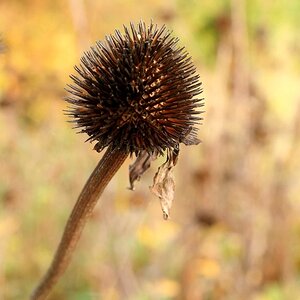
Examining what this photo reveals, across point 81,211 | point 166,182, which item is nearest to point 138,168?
point 166,182

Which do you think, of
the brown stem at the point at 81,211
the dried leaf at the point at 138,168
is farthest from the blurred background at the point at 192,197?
the brown stem at the point at 81,211

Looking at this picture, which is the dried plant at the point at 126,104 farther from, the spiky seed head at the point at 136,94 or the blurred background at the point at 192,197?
the blurred background at the point at 192,197

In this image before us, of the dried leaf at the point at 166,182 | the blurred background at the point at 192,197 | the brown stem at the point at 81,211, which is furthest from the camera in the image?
the blurred background at the point at 192,197

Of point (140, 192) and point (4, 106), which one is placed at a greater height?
point (4, 106)

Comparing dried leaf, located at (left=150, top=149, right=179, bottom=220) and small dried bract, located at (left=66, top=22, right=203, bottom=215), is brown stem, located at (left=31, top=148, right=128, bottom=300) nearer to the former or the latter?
small dried bract, located at (left=66, top=22, right=203, bottom=215)

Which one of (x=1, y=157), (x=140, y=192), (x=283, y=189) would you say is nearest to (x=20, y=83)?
(x=1, y=157)

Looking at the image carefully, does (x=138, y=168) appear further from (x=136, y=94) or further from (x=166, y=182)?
(x=136, y=94)

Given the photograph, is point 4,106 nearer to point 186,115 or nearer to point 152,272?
point 152,272
